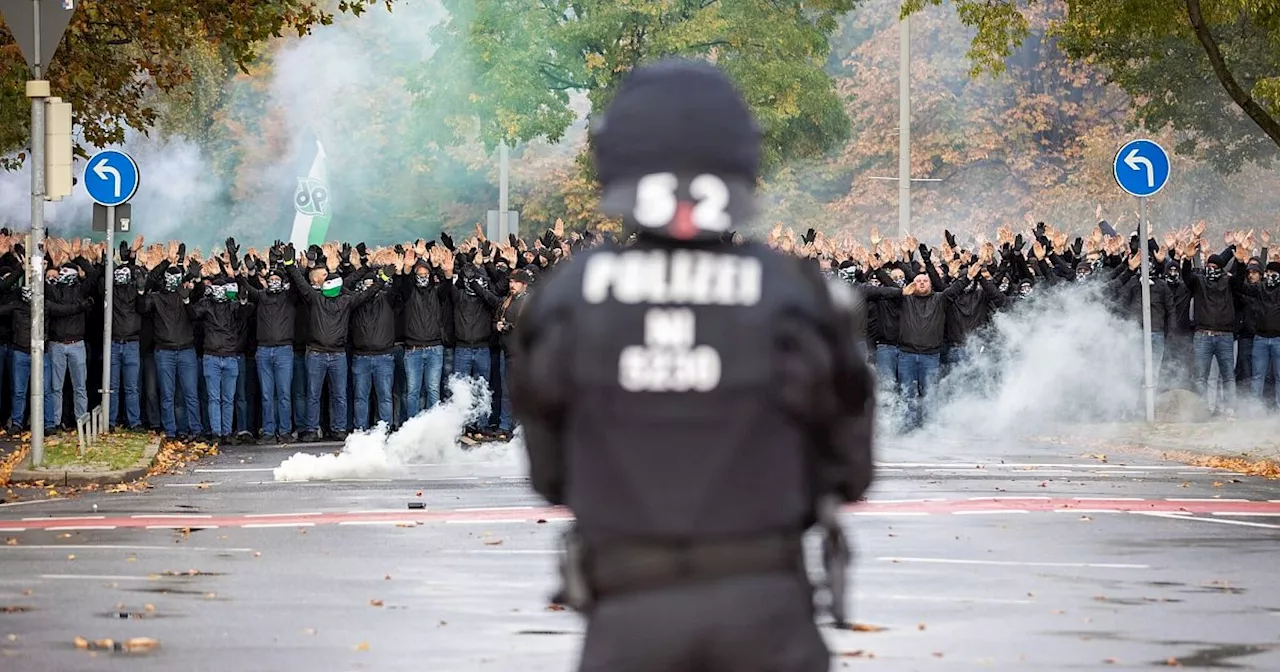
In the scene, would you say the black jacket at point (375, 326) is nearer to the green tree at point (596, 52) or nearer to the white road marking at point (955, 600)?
the white road marking at point (955, 600)

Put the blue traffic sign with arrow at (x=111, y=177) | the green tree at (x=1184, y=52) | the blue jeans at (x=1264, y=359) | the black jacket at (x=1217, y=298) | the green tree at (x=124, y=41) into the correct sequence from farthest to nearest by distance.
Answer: the blue jeans at (x=1264, y=359) < the black jacket at (x=1217, y=298) < the green tree at (x=124, y=41) < the green tree at (x=1184, y=52) < the blue traffic sign with arrow at (x=111, y=177)

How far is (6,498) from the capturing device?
17.5 meters

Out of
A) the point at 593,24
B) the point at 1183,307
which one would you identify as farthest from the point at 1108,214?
the point at 1183,307

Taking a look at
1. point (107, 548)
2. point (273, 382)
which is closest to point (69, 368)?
point (273, 382)

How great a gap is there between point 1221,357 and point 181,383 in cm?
1199

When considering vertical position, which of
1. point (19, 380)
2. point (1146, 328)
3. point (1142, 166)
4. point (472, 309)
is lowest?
point (19, 380)

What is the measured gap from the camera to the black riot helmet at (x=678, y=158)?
14.5ft

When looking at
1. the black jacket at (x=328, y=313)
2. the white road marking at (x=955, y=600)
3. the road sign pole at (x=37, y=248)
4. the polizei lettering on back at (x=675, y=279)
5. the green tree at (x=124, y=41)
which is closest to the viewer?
the polizei lettering on back at (x=675, y=279)

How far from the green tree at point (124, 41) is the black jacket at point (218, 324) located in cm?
281

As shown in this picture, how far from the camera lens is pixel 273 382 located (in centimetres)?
2478

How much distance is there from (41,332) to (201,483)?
192 cm

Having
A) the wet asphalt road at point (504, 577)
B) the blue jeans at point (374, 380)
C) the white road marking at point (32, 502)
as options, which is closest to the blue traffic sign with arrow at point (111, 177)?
the blue jeans at point (374, 380)

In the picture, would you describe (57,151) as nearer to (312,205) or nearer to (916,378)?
(916,378)

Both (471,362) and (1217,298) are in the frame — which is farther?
(1217,298)
